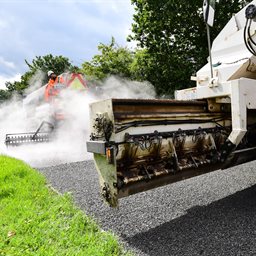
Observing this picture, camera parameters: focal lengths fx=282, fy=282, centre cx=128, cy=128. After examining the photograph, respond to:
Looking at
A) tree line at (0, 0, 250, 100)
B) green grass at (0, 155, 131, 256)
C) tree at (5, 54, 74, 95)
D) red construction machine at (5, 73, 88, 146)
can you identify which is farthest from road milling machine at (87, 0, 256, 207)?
tree at (5, 54, 74, 95)

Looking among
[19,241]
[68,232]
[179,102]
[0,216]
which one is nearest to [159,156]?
[179,102]

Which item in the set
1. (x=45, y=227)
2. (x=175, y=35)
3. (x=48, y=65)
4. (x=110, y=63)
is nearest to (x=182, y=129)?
(x=45, y=227)

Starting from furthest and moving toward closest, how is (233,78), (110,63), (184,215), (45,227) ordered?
(110,63)
(233,78)
(184,215)
(45,227)

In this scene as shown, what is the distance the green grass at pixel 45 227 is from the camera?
2221 millimetres

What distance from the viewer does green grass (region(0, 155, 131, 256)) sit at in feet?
7.29

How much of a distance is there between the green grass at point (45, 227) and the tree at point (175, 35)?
897cm

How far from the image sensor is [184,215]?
9.62 feet

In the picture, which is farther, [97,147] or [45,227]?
[45,227]

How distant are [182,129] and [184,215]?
36.0 inches

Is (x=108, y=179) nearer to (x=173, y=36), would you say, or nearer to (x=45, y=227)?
(x=45, y=227)

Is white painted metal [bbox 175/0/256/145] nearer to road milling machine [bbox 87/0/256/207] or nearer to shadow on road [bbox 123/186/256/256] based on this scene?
road milling machine [bbox 87/0/256/207]

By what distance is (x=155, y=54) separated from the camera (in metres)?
12.3

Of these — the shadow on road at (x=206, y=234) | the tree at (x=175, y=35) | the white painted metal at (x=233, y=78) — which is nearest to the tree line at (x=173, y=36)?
the tree at (x=175, y=35)

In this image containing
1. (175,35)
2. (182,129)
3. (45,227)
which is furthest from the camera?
(175,35)
